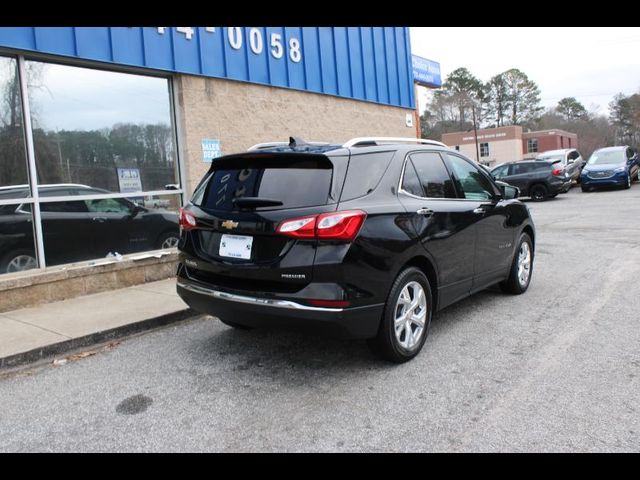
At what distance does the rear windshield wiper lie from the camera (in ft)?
13.0

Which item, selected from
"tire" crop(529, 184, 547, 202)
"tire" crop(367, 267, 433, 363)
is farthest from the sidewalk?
"tire" crop(529, 184, 547, 202)

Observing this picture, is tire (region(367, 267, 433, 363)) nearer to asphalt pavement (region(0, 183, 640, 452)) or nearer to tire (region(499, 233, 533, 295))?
asphalt pavement (region(0, 183, 640, 452))

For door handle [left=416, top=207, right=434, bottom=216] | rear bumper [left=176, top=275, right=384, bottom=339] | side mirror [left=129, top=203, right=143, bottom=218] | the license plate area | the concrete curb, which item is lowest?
the concrete curb

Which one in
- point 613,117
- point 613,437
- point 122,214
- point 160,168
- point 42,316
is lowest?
point 613,437

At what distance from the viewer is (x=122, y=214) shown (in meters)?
7.60

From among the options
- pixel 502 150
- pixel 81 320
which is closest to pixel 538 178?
pixel 81 320

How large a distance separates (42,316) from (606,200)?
17799 millimetres

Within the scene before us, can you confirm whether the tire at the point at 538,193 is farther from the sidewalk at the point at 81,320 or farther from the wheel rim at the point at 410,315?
the wheel rim at the point at 410,315

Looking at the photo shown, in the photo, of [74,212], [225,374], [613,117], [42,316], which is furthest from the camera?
[613,117]

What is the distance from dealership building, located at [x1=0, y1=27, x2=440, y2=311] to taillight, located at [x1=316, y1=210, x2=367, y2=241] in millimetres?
4168

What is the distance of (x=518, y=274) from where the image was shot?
6371 millimetres
